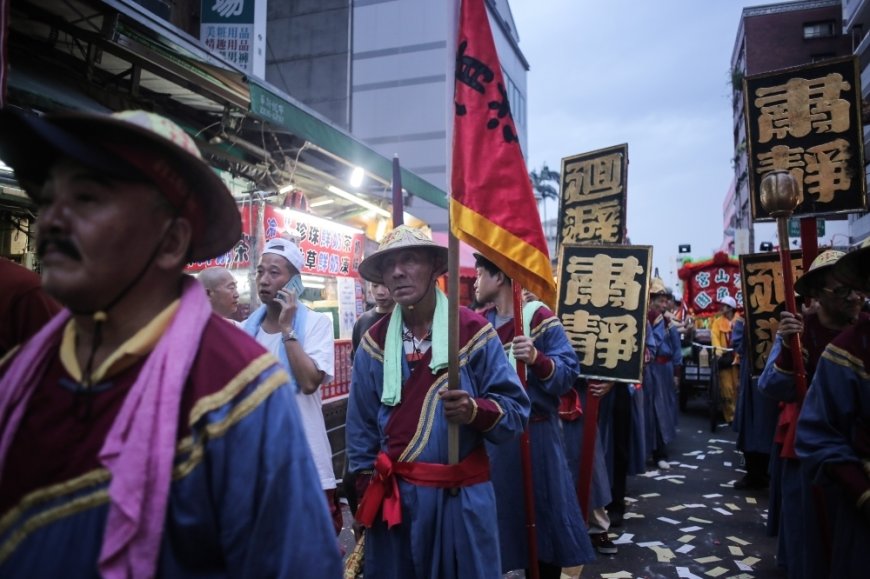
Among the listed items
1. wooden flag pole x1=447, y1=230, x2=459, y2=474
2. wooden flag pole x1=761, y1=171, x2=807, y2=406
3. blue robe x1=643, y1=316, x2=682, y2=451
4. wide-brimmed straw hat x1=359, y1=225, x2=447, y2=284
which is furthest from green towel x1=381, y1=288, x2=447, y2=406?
blue robe x1=643, y1=316, x2=682, y2=451

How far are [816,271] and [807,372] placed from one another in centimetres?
97

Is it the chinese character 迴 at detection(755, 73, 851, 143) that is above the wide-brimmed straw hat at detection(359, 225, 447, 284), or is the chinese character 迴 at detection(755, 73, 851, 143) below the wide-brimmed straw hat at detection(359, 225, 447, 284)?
above

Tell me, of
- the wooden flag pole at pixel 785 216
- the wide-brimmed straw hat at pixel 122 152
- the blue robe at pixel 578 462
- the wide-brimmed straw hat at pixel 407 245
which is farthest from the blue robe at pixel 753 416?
the wide-brimmed straw hat at pixel 122 152

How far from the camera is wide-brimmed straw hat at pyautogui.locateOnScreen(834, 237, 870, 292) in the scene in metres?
2.89

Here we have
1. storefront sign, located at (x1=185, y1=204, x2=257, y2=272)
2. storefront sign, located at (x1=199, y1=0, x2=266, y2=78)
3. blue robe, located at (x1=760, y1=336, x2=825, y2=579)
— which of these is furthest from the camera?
storefront sign, located at (x1=199, y1=0, x2=266, y2=78)

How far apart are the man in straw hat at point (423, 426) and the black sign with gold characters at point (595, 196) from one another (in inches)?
123

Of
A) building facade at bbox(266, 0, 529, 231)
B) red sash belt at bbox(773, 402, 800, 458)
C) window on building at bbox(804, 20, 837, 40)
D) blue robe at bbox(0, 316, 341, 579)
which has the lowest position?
red sash belt at bbox(773, 402, 800, 458)

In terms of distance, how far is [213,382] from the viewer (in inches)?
52.0

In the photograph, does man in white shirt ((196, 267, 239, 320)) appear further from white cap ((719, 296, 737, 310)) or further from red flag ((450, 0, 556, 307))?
white cap ((719, 296, 737, 310))

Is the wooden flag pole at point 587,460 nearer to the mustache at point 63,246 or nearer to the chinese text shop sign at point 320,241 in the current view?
the chinese text shop sign at point 320,241

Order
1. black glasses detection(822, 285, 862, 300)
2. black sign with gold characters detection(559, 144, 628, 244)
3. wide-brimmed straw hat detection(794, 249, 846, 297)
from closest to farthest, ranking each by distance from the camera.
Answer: wide-brimmed straw hat detection(794, 249, 846, 297) → black glasses detection(822, 285, 862, 300) → black sign with gold characters detection(559, 144, 628, 244)

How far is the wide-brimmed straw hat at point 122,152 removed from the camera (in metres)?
1.26

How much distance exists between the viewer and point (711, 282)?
13453 millimetres

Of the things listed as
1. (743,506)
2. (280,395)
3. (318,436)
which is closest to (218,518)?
(280,395)
